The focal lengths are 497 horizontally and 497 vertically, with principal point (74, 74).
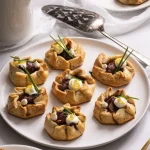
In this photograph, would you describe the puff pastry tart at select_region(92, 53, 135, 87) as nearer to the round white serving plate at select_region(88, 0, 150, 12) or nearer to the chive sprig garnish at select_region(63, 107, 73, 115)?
the chive sprig garnish at select_region(63, 107, 73, 115)

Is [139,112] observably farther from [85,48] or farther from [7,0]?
[7,0]

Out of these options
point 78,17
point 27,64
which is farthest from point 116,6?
point 27,64

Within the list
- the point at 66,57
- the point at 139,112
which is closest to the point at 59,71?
the point at 66,57

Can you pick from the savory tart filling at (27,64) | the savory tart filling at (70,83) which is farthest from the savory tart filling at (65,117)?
the savory tart filling at (27,64)

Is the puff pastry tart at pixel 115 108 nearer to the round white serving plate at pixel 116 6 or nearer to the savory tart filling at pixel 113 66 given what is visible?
the savory tart filling at pixel 113 66

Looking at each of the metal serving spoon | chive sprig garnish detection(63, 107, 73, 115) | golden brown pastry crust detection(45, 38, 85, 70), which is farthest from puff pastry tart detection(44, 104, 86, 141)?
the metal serving spoon
